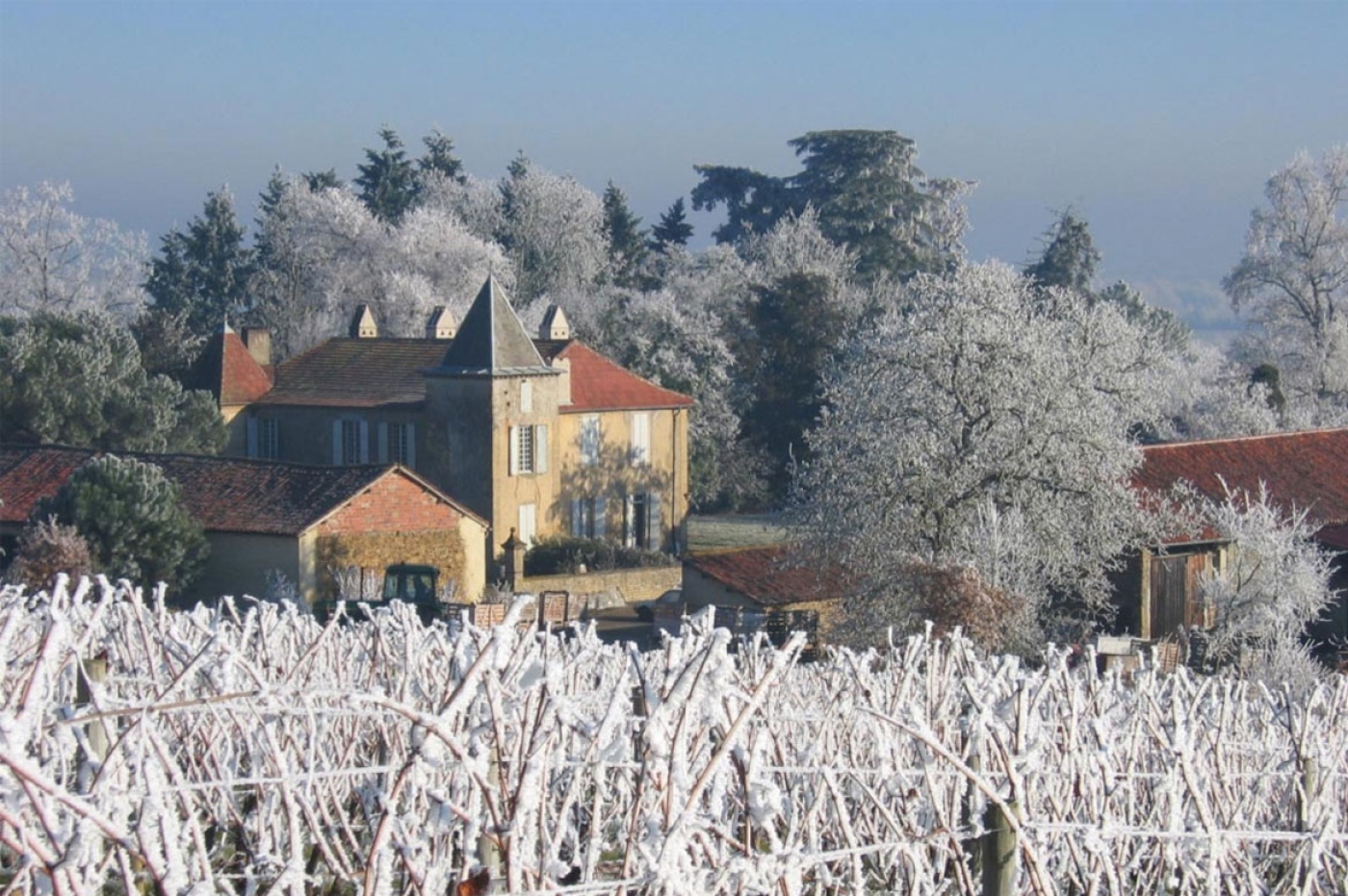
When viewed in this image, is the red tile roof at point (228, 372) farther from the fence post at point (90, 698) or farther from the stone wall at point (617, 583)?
the fence post at point (90, 698)

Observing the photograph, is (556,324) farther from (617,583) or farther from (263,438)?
(617,583)

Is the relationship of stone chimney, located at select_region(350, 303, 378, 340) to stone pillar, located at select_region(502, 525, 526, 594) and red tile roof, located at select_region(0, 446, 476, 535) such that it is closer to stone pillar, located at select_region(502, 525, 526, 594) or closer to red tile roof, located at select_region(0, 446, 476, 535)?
stone pillar, located at select_region(502, 525, 526, 594)

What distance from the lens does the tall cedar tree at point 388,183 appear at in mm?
66125

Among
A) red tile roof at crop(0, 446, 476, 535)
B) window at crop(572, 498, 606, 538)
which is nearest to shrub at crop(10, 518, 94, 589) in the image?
red tile roof at crop(0, 446, 476, 535)

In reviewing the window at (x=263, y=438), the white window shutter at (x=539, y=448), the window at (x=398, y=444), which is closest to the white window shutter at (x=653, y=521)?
the white window shutter at (x=539, y=448)

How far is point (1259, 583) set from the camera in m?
26.3

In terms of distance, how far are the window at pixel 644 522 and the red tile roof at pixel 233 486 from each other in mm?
10365

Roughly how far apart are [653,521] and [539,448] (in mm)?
4663

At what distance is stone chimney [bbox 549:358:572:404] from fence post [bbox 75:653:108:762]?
1235 inches

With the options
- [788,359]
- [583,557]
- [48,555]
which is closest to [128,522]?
[48,555]

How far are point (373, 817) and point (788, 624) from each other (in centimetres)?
1825

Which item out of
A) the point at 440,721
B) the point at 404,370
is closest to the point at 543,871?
the point at 440,721

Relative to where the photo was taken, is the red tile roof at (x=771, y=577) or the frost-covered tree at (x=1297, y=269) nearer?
the red tile roof at (x=771, y=577)

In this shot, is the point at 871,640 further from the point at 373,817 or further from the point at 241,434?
the point at 241,434
